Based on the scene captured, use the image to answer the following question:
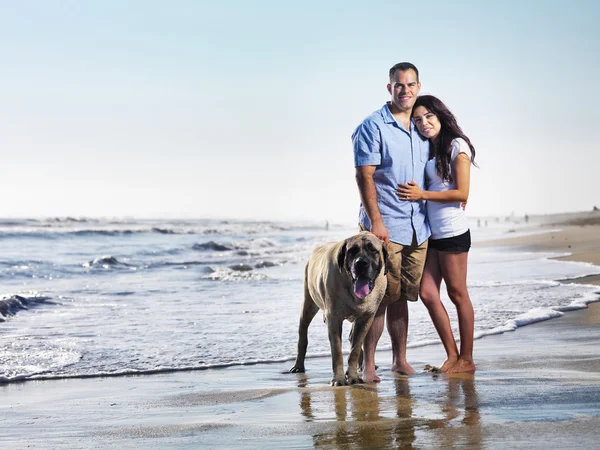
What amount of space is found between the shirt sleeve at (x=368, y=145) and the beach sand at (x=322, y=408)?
5.10 feet

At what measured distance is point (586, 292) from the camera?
10.5 m

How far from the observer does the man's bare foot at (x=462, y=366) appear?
552 centimetres

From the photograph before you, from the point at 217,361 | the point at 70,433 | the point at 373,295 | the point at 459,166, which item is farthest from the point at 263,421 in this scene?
the point at 217,361

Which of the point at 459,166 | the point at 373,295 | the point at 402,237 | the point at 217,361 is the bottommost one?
the point at 217,361

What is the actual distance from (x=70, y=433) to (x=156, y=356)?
122 inches

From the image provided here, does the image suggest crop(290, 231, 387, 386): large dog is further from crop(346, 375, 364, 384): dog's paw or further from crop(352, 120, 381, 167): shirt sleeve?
crop(352, 120, 381, 167): shirt sleeve

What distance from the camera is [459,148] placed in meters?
5.47

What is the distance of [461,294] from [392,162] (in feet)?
3.87

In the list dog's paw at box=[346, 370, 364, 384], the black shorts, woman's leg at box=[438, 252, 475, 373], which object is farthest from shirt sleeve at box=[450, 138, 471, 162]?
dog's paw at box=[346, 370, 364, 384]

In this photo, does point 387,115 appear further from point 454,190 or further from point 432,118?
point 454,190

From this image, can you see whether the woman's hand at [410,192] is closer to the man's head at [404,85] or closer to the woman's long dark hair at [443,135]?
the woman's long dark hair at [443,135]

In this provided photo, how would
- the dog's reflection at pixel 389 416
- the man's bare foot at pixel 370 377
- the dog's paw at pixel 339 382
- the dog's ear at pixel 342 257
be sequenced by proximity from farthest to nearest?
1. the man's bare foot at pixel 370 377
2. the dog's paw at pixel 339 382
3. the dog's ear at pixel 342 257
4. the dog's reflection at pixel 389 416

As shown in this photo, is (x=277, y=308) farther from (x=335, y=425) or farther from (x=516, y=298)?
(x=335, y=425)

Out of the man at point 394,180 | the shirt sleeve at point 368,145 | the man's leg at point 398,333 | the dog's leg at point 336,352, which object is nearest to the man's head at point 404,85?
the man at point 394,180
